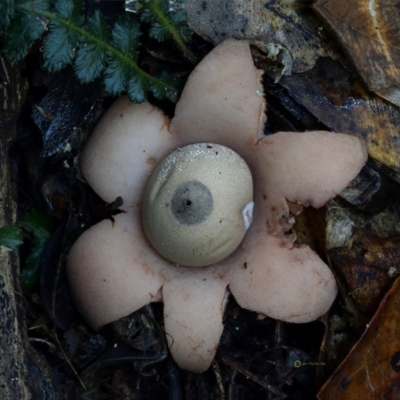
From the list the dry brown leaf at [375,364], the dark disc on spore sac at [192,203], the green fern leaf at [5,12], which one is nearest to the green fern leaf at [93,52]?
Answer: the green fern leaf at [5,12]

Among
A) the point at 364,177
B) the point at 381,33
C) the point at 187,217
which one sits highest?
the point at 381,33

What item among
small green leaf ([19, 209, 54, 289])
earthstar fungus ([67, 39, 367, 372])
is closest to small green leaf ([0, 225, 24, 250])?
earthstar fungus ([67, 39, 367, 372])

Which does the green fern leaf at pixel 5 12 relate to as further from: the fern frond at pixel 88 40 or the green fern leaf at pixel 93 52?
the green fern leaf at pixel 93 52

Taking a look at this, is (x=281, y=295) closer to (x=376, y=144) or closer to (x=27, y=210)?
(x=376, y=144)

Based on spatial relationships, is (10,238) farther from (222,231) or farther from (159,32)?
(159,32)

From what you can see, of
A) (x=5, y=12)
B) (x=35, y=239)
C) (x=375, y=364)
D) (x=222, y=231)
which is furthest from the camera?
(x=35, y=239)

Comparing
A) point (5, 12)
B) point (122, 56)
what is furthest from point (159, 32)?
point (5, 12)

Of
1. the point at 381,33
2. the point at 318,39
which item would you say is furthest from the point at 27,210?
the point at 381,33
